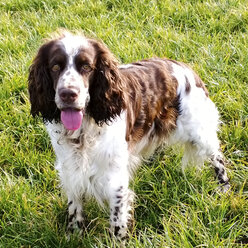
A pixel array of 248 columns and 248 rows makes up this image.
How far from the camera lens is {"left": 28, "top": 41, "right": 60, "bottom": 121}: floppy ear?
2.53 m

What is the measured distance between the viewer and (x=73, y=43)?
2.45 m

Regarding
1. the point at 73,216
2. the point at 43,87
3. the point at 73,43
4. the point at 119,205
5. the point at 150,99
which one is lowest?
the point at 73,216

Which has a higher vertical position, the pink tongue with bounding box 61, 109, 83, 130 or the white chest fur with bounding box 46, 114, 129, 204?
the pink tongue with bounding box 61, 109, 83, 130

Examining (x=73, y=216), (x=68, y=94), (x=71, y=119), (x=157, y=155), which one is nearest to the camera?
(x=68, y=94)

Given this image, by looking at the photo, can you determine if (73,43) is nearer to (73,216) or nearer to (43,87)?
(43,87)

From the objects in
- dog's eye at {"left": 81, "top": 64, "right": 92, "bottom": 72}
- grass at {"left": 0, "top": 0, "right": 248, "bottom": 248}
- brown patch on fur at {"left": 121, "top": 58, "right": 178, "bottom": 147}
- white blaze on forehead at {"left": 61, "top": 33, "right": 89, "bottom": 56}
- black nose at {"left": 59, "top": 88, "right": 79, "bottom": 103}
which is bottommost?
grass at {"left": 0, "top": 0, "right": 248, "bottom": 248}

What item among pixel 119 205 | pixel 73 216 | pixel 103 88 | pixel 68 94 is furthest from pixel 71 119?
pixel 73 216

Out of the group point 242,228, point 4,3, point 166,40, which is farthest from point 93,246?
point 4,3

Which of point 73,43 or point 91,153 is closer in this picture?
point 73,43

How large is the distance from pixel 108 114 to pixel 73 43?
454 mm

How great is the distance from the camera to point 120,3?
212 inches

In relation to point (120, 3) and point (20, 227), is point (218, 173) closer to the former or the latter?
point (20, 227)

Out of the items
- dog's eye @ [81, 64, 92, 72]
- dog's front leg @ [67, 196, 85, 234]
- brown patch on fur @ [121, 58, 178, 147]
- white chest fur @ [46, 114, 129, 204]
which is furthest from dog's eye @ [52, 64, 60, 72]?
dog's front leg @ [67, 196, 85, 234]

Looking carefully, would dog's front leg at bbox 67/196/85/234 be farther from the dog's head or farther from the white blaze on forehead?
the white blaze on forehead
